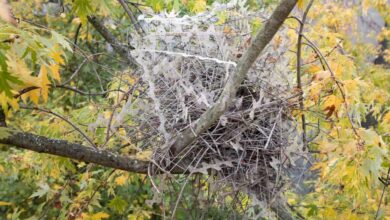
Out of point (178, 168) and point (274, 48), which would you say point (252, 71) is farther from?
point (178, 168)

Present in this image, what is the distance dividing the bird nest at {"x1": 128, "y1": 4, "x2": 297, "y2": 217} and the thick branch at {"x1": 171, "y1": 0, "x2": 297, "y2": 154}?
0.13 feet

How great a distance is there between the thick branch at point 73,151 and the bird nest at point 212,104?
0.10 meters

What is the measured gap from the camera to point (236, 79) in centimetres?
180

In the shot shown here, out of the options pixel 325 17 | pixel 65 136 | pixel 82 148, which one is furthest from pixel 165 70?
pixel 325 17

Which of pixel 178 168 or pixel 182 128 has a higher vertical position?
pixel 182 128

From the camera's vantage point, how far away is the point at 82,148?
6.78 feet

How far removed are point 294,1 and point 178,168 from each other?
824mm

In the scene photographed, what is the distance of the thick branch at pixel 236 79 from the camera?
1.59 m

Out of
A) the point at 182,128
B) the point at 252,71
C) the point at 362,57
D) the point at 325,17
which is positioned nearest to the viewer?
the point at 182,128

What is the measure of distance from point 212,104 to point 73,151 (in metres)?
0.60

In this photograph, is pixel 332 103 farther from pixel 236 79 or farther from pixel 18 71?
pixel 18 71

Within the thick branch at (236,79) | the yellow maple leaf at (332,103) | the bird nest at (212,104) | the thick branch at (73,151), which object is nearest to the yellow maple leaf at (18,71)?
the thick branch at (73,151)

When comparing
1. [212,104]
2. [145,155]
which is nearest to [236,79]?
[212,104]

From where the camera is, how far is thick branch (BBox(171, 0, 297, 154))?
159 centimetres
